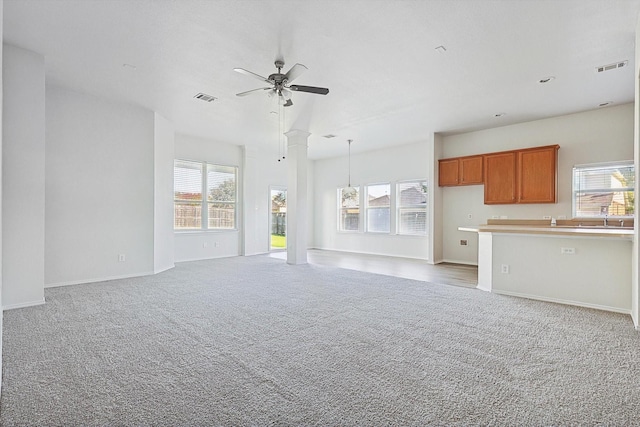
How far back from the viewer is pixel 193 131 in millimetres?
7199

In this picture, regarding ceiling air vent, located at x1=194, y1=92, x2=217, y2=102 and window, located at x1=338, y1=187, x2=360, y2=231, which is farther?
window, located at x1=338, y1=187, x2=360, y2=231

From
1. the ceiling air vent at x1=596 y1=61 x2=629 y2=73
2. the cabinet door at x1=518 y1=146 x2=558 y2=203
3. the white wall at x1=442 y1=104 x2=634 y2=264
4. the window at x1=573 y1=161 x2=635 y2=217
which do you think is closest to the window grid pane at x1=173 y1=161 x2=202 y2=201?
the white wall at x1=442 y1=104 x2=634 y2=264

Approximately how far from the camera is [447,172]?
7.26 meters

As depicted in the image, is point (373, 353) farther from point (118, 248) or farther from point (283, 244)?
point (283, 244)

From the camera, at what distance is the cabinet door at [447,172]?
7.13 meters

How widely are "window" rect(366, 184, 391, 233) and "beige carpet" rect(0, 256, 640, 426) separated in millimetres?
4797

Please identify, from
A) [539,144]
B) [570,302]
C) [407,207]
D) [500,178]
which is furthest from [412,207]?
[570,302]

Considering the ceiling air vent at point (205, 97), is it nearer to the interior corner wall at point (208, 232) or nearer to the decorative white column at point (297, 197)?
the decorative white column at point (297, 197)

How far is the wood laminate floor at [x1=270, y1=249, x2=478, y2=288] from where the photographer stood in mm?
5488

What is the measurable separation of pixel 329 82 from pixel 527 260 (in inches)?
144

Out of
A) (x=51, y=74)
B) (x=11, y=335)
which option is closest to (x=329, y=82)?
(x=51, y=74)

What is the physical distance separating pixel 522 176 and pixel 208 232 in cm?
701

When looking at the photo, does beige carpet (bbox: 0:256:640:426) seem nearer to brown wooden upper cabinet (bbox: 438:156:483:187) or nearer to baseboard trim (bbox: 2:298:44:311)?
baseboard trim (bbox: 2:298:44:311)

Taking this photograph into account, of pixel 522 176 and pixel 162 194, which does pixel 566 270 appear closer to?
pixel 522 176
